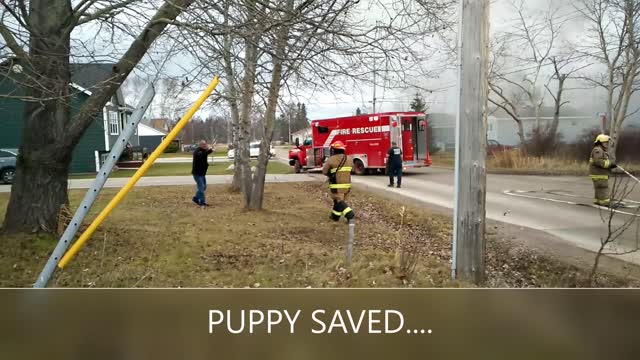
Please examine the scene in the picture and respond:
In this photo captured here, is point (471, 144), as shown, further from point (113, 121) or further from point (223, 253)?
point (113, 121)

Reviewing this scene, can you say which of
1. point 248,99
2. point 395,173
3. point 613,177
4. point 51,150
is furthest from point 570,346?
point 51,150

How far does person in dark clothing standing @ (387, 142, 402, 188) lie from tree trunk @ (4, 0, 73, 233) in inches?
83.9

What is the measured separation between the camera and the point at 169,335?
1.35m

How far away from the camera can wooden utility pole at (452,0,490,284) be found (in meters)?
2.12

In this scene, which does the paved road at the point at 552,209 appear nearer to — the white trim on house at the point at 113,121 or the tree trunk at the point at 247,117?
the tree trunk at the point at 247,117

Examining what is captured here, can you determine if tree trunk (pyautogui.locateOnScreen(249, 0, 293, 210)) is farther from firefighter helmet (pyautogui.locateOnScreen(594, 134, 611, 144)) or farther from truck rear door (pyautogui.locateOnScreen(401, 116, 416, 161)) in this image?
firefighter helmet (pyautogui.locateOnScreen(594, 134, 611, 144))

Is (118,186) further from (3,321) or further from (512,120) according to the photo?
(512,120)

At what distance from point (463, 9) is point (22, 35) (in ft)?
7.98

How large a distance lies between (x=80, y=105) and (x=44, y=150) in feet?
1.53

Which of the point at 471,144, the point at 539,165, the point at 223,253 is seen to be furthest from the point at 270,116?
the point at 539,165

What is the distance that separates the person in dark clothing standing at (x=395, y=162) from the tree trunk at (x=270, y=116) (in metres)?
1.03

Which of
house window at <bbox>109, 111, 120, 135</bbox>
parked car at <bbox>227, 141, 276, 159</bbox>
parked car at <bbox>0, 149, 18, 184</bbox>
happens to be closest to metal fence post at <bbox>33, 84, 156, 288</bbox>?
parked car at <bbox>0, 149, 18, 184</bbox>

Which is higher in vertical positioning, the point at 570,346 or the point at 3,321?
the point at 3,321

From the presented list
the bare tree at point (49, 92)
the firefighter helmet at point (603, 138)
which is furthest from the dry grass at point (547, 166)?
the bare tree at point (49, 92)
